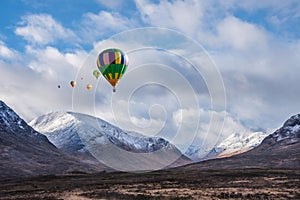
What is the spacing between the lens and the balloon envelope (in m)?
74.8

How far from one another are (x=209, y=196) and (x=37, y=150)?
16287 cm

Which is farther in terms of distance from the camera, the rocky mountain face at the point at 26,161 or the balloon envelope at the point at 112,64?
the rocky mountain face at the point at 26,161

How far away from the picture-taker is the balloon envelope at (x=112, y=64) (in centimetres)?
7481

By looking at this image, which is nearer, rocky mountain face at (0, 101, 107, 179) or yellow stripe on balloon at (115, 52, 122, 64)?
yellow stripe on balloon at (115, 52, 122, 64)

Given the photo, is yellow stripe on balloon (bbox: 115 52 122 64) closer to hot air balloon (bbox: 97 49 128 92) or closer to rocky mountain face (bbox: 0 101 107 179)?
hot air balloon (bbox: 97 49 128 92)

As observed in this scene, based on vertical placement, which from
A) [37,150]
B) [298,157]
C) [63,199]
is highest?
[37,150]

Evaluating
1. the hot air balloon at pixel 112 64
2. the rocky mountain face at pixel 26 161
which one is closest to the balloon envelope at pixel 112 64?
the hot air balloon at pixel 112 64

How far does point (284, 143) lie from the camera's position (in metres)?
190

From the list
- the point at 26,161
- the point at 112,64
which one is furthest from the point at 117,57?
the point at 26,161

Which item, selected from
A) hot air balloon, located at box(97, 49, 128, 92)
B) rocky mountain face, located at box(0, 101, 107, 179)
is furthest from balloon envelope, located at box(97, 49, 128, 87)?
rocky mountain face, located at box(0, 101, 107, 179)

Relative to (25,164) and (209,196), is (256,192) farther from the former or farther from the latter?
(25,164)

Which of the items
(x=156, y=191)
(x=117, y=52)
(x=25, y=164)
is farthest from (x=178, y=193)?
(x=25, y=164)

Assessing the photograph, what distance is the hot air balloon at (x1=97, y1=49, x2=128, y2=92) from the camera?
74812 mm

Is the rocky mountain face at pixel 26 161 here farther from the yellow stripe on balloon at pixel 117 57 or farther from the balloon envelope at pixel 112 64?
the yellow stripe on balloon at pixel 117 57
